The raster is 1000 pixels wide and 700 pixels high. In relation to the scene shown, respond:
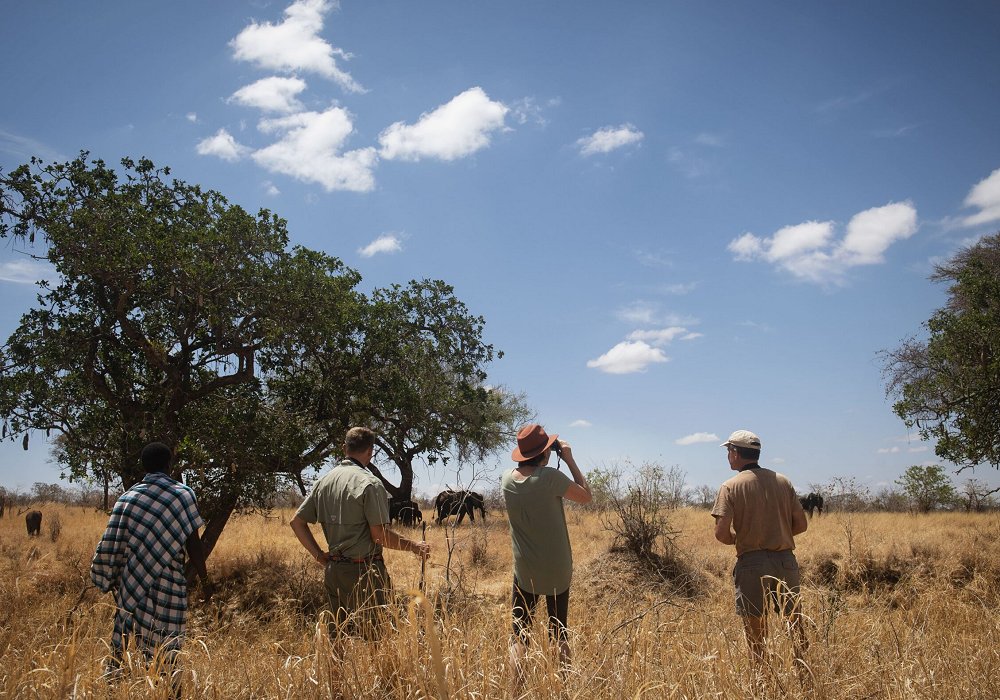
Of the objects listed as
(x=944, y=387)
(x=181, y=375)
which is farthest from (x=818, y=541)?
(x=181, y=375)

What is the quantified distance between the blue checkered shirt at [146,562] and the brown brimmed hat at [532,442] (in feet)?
7.04

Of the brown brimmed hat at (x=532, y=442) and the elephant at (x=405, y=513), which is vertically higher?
the brown brimmed hat at (x=532, y=442)

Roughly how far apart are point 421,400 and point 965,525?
14357 millimetres

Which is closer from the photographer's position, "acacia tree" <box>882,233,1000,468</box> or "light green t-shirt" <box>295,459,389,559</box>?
"light green t-shirt" <box>295,459,389,559</box>

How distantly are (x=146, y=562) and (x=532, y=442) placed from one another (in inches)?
101

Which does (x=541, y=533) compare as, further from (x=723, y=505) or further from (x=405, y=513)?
(x=405, y=513)

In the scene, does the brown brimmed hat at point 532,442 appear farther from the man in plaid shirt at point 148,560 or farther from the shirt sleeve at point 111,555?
the shirt sleeve at point 111,555

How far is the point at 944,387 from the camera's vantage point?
13.1 meters

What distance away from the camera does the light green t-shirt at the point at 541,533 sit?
14.1 ft

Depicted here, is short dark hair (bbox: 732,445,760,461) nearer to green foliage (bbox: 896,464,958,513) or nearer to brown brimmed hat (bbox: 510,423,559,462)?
brown brimmed hat (bbox: 510,423,559,462)

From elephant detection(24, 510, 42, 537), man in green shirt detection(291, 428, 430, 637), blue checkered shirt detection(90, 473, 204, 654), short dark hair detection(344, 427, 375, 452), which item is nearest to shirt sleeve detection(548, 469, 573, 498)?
man in green shirt detection(291, 428, 430, 637)

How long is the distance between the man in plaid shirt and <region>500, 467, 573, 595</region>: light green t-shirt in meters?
2.12

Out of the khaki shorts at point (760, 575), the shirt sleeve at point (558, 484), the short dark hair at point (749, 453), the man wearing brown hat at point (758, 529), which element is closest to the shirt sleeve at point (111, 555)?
the shirt sleeve at point (558, 484)

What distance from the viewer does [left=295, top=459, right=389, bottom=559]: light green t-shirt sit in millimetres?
4270
